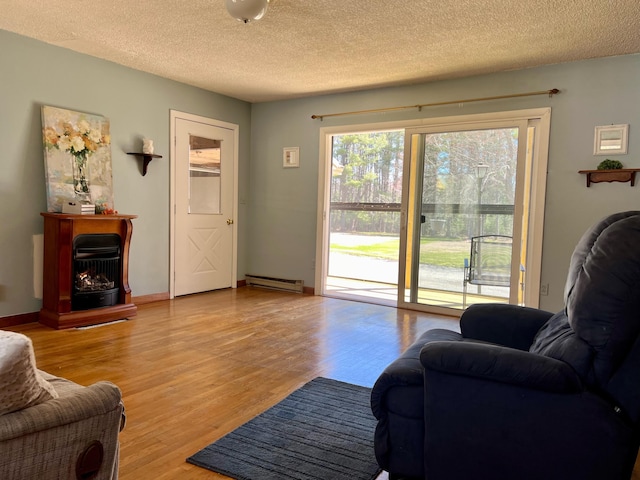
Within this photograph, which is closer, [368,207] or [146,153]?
[146,153]

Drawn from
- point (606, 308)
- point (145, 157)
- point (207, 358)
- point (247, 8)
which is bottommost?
point (207, 358)

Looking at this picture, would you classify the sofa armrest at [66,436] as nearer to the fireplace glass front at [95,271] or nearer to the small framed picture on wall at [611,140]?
the fireplace glass front at [95,271]

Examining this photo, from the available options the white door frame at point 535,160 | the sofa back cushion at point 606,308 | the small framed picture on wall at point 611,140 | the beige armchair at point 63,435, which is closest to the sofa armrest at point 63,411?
the beige armchair at point 63,435

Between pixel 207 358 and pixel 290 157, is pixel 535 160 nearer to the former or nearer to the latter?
pixel 290 157

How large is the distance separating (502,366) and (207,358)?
89.9 inches

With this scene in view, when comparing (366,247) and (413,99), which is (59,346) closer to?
(413,99)

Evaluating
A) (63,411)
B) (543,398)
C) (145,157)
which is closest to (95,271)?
(145,157)

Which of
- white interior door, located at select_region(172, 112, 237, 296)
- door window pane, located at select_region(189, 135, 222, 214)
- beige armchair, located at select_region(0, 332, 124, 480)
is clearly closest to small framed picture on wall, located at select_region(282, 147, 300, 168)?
white interior door, located at select_region(172, 112, 237, 296)

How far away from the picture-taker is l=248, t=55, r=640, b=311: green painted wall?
4.00m

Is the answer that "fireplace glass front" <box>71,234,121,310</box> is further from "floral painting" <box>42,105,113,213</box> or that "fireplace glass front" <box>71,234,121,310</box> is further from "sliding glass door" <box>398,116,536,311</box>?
"sliding glass door" <box>398,116,536,311</box>

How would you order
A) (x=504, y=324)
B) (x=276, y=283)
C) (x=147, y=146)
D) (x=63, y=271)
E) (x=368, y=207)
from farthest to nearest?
1. (x=368, y=207)
2. (x=276, y=283)
3. (x=147, y=146)
4. (x=63, y=271)
5. (x=504, y=324)

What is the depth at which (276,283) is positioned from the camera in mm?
6102

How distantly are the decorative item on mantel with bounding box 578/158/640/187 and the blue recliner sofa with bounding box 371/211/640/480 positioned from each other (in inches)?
105

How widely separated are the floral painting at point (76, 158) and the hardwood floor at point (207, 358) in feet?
4.07
